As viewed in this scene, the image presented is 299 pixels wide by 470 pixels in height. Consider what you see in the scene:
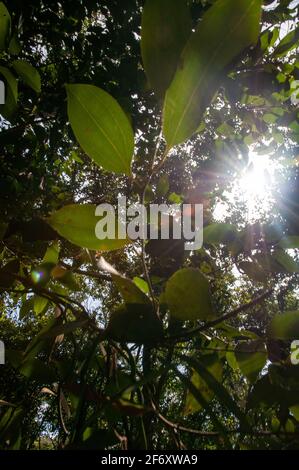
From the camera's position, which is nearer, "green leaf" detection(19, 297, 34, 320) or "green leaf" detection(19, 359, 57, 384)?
"green leaf" detection(19, 359, 57, 384)

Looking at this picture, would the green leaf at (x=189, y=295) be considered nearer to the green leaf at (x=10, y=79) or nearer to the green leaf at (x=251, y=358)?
the green leaf at (x=251, y=358)

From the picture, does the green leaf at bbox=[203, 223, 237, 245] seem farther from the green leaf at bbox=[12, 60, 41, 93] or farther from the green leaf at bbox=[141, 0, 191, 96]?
the green leaf at bbox=[12, 60, 41, 93]

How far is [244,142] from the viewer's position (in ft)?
6.51

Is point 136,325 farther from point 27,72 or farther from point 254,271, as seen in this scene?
point 27,72

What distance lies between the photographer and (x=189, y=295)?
39cm

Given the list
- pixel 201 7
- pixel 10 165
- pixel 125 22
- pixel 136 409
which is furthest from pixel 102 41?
pixel 136 409

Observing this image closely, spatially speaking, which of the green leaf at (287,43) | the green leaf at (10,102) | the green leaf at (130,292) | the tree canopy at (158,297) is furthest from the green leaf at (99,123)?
the green leaf at (287,43)

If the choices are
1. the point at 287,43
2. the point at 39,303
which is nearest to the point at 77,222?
the point at 39,303

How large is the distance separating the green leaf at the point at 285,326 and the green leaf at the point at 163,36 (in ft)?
0.99

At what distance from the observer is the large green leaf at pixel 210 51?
32 cm

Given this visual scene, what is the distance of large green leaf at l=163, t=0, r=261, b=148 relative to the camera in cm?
32

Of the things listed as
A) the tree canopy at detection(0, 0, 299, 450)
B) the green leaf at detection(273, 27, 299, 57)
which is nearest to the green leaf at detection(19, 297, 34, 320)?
the tree canopy at detection(0, 0, 299, 450)

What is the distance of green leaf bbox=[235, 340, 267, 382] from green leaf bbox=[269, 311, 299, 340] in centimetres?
6

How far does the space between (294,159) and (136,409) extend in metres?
1.73
